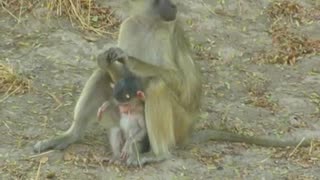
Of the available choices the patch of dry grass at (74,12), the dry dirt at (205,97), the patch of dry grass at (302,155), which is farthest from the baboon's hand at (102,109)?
the patch of dry grass at (74,12)

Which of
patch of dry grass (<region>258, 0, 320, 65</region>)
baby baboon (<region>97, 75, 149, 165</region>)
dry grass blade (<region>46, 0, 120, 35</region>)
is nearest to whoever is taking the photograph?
baby baboon (<region>97, 75, 149, 165</region>)

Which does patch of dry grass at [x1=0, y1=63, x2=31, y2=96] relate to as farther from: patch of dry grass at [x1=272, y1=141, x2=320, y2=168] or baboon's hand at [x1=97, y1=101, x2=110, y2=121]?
patch of dry grass at [x1=272, y1=141, x2=320, y2=168]

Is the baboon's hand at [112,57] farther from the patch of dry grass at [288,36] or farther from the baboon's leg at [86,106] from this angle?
the patch of dry grass at [288,36]

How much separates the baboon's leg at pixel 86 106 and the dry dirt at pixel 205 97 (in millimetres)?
68

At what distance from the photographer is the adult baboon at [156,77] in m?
5.51

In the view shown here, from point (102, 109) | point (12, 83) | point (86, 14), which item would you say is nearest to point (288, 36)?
point (86, 14)

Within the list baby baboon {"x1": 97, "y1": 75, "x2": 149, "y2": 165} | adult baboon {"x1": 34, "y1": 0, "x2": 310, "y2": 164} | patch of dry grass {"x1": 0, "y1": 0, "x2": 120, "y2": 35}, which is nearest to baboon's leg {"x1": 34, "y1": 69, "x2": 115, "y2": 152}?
adult baboon {"x1": 34, "y1": 0, "x2": 310, "y2": 164}

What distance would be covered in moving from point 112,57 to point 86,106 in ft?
1.67

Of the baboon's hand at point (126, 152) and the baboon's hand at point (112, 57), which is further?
the baboon's hand at point (126, 152)

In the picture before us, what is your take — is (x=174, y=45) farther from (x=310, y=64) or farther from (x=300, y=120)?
(x=310, y=64)

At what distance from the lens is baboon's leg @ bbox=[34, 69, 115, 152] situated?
5766mm

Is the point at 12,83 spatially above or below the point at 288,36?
below

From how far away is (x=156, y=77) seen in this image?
18.1ft

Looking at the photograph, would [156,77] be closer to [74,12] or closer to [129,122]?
[129,122]
